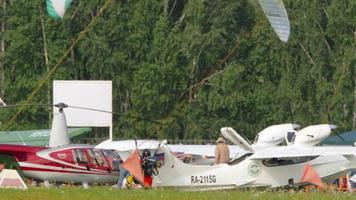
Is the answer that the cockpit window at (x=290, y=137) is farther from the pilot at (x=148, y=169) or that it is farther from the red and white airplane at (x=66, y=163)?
the red and white airplane at (x=66, y=163)

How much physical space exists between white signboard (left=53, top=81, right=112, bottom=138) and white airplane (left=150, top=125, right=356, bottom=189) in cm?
987

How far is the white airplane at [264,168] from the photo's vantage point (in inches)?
997

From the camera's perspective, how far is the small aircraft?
29.0m

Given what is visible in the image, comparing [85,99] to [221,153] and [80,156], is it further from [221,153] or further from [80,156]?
[221,153]

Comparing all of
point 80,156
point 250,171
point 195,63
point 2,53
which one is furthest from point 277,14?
point 2,53

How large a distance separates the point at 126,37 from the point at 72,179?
63.5ft

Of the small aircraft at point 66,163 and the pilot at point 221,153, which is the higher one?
the pilot at point 221,153

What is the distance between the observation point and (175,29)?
47875 mm

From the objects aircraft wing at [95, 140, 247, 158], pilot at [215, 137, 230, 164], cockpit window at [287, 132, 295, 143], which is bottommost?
aircraft wing at [95, 140, 247, 158]

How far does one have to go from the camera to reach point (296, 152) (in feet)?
85.9

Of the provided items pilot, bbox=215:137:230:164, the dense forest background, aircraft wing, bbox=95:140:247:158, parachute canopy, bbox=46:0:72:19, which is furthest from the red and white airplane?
the dense forest background

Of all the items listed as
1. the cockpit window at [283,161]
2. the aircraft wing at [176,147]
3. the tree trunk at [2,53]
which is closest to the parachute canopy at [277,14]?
the cockpit window at [283,161]

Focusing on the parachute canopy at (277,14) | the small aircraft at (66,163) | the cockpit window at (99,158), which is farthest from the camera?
the cockpit window at (99,158)

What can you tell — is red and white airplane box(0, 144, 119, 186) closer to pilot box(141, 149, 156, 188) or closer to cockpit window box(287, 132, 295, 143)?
pilot box(141, 149, 156, 188)
